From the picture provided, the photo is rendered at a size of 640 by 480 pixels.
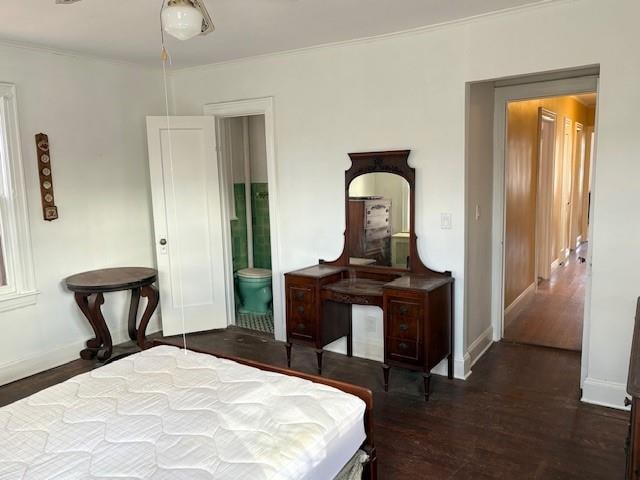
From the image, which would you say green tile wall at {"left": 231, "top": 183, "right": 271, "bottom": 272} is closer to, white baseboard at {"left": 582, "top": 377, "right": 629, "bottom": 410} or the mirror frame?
the mirror frame

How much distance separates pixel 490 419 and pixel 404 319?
2.58ft

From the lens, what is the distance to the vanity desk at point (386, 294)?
127 inches

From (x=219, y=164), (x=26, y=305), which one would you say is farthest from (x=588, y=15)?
(x=26, y=305)

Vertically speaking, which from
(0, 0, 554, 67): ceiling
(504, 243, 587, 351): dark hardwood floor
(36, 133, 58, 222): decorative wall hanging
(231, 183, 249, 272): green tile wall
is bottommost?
(504, 243, 587, 351): dark hardwood floor

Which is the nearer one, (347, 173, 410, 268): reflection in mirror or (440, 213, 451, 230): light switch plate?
(440, 213, 451, 230): light switch plate

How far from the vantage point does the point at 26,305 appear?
3766 millimetres

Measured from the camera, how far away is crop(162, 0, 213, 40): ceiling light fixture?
196cm

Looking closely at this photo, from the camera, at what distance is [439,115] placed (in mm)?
3471

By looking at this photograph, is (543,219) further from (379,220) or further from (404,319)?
(404,319)

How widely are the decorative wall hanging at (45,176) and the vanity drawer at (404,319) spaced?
2734 millimetres

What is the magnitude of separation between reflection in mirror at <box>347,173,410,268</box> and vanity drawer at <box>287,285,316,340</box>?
0.51 metres

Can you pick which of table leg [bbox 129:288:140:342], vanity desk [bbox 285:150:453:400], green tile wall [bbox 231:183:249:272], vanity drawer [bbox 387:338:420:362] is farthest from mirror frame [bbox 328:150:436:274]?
green tile wall [bbox 231:183:249:272]

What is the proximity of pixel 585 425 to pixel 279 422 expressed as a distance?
207 cm

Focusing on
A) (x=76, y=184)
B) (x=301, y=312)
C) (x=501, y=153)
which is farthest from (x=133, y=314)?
(x=501, y=153)
